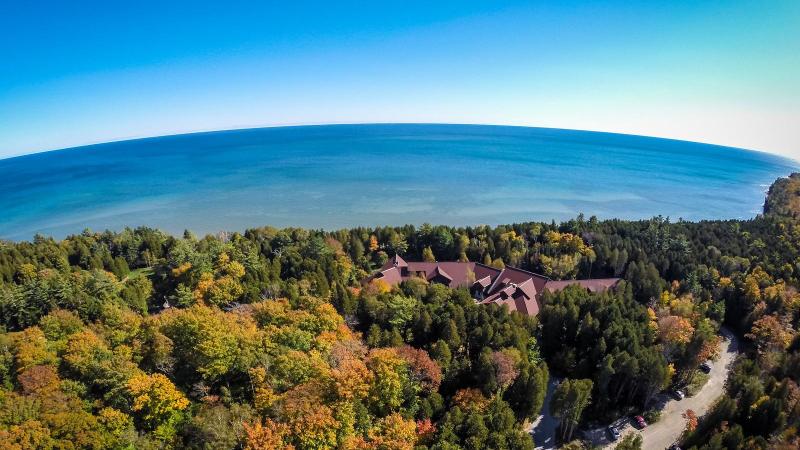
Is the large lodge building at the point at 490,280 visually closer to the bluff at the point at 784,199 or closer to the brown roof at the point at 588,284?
the brown roof at the point at 588,284

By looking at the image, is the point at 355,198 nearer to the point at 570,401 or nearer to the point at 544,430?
the point at 544,430

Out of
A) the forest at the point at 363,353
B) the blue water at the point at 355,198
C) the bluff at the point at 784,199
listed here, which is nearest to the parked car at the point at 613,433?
the forest at the point at 363,353

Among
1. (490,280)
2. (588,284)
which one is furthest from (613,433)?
(490,280)

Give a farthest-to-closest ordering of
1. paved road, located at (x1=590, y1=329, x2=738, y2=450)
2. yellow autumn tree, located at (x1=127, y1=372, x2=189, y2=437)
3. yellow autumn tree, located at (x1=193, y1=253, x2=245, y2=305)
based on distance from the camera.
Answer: yellow autumn tree, located at (x1=193, y1=253, x2=245, y2=305)
paved road, located at (x1=590, y1=329, x2=738, y2=450)
yellow autumn tree, located at (x1=127, y1=372, x2=189, y2=437)

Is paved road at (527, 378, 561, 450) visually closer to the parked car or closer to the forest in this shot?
the forest

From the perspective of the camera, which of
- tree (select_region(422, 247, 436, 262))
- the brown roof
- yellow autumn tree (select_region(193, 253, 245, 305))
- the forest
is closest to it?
the forest

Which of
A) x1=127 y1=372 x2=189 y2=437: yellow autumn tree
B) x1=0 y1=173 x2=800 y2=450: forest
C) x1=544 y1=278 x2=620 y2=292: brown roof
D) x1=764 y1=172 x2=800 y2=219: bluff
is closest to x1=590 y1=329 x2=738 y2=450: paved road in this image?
x1=0 y1=173 x2=800 y2=450: forest
